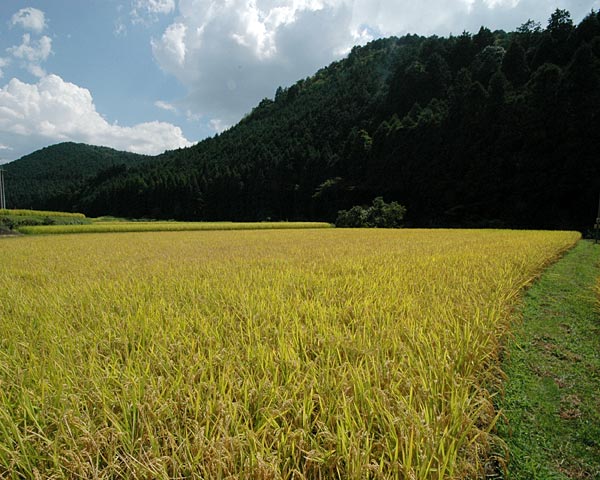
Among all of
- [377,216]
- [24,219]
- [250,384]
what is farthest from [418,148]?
[250,384]

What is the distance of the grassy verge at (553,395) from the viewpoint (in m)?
1.48

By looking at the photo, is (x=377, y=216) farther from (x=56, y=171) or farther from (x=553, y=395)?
(x=56, y=171)

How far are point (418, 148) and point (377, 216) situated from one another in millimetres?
11914

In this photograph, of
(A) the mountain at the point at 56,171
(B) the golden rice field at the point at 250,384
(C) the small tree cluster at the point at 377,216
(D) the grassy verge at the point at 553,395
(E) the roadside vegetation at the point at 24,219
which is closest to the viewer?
(B) the golden rice field at the point at 250,384

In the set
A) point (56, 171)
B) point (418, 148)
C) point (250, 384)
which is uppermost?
point (56, 171)

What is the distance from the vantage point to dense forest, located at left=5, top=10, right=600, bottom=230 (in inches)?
1068

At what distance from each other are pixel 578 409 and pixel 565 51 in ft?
159

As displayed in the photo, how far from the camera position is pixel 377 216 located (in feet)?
113

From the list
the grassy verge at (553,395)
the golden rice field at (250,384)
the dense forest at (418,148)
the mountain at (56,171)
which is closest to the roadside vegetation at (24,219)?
the golden rice field at (250,384)

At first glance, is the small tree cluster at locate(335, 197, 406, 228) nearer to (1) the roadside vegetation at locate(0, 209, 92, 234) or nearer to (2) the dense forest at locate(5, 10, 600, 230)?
(2) the dense forest at locate(5, 10, 600, 230)

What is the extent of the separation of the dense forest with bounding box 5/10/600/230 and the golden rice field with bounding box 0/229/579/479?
31.2 m

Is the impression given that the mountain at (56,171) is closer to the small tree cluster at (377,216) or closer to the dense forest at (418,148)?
the dense forest at (418,148)

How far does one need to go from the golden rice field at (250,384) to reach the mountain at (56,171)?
3778 inches

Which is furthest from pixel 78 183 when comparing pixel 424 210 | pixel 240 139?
pixel 424 210
